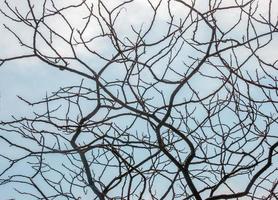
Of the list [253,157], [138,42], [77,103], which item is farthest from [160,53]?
[253,157]

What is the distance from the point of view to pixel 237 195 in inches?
135

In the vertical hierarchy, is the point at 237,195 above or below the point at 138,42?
below

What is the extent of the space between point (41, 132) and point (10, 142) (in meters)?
0.40

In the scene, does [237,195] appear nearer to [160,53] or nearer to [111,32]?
[160,53]

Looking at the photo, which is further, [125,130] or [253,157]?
[125,130]

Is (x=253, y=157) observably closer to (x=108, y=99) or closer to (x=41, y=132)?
(x=108, y=99)

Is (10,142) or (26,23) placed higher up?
(26,23)

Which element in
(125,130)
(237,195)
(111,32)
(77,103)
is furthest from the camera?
(125,130)

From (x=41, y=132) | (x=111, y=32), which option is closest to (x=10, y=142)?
(x=41, y=132)

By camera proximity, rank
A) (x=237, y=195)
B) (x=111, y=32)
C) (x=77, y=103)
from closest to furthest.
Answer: (x=237, y=195) → (x=111, y=32) → (x=77, y=103)

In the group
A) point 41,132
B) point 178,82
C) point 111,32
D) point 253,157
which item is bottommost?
point 253,157

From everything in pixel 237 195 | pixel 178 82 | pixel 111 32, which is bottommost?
pixel 237 195

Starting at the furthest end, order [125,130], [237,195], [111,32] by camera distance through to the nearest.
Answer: [125,130]
[111,32]
[237,195]

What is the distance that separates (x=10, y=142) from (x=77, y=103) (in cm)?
63
